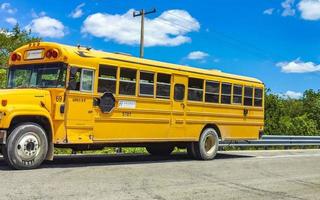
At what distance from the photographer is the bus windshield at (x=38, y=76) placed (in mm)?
11516

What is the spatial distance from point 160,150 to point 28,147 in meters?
6.44

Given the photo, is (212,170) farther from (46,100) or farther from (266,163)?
(46,100)

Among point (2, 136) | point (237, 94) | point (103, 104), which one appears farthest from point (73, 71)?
point (237, 94)

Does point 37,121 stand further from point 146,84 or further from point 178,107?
point 178,107

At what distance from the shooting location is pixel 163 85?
14094mm

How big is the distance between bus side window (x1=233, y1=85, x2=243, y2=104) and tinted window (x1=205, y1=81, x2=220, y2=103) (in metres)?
0.88

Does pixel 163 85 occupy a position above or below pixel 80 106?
above

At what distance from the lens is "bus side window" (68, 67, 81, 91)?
11523 millimetres

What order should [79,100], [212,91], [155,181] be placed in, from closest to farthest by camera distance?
1. [155,181]
2. [79,100]
3. [212,91]

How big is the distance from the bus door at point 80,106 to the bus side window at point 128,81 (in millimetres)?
964

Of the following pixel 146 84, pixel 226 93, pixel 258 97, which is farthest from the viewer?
pixel 258 97

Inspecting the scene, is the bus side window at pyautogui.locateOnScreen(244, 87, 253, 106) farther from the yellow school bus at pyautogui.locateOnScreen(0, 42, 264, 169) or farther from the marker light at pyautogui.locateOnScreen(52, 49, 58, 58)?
the marker light at pyautogui.locateOnScreen(52, 49, 58, 58)

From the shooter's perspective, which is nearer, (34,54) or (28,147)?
(28,147)

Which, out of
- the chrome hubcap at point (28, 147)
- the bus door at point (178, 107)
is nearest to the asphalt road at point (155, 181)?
the chrome hubcap at point (28, 147)
